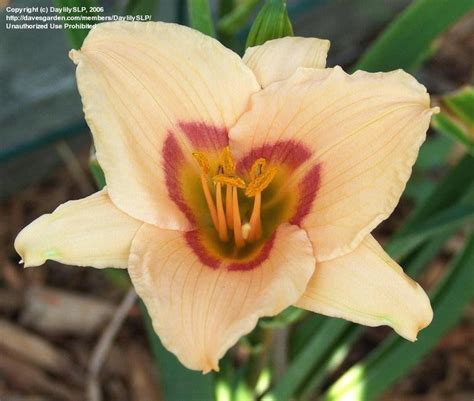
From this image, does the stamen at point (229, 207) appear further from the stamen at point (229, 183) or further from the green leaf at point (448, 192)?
the green leaf at point (448, 192)

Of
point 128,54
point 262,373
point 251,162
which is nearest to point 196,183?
point 251,162

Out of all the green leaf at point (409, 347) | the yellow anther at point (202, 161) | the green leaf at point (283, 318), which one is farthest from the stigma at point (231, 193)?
the green leaf at point (409, 347)

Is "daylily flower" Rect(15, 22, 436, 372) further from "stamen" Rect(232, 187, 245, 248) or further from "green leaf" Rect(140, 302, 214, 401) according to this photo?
"green leaf" Rect(140, 302, 214, 401)

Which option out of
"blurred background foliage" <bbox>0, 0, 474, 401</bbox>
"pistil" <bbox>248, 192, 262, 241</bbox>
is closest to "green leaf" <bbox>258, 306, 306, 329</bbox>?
"blurred background foliage" <bbox>0, 0, 474, 401</bbox>

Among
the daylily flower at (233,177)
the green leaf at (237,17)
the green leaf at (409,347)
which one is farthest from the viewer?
the green leaf at (409,347)

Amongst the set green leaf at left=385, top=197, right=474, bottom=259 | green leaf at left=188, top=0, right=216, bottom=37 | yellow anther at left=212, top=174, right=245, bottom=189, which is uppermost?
green leaf at left=188, top=0, right=216, bottom=37

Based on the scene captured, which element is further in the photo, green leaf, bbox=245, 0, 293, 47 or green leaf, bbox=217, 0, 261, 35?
green leaf, bbox=217, 0, 261, 35

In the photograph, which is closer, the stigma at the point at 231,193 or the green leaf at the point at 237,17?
the stigma at the point at 231,193
